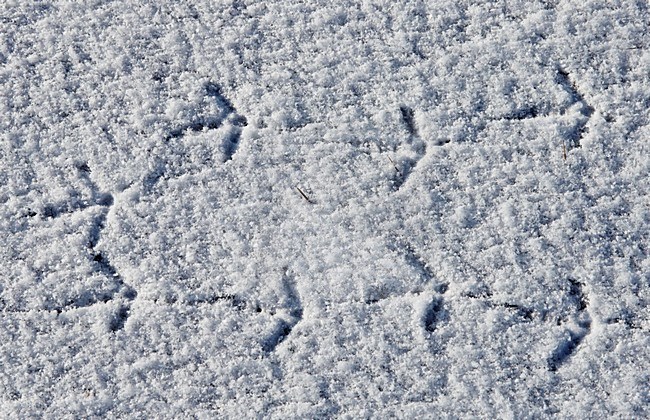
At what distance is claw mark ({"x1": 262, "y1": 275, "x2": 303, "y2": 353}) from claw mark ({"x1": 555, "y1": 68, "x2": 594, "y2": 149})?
0.49m

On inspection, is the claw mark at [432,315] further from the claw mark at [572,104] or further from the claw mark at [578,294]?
the claw mark at [572,104]

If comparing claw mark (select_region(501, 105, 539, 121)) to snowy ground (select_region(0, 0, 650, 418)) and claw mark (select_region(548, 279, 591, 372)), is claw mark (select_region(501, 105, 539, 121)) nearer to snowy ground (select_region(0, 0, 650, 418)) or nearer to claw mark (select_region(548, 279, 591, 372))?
snowy ground (select_region(0, 0, 650, 418))

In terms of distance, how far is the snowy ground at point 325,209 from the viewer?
3.88ft

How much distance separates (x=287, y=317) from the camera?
3.95ft

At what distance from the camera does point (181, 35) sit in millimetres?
1326

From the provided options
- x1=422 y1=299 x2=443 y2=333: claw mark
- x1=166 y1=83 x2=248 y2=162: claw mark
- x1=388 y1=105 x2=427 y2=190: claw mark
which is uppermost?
x1=166 y1=83 x2=248 y2=162: claw mark

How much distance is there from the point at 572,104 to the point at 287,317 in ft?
1.87

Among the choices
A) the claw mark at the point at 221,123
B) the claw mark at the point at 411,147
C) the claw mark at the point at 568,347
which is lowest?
the claw mark at the point at 568,347

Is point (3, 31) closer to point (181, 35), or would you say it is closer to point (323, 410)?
point (181, 35)

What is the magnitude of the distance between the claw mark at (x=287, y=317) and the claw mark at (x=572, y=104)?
1.62ft

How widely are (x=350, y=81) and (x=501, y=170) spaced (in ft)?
0.93

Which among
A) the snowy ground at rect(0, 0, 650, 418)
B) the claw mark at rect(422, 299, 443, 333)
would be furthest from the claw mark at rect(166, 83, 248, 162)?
the claw mark at rect(422, 299, 443, 333)

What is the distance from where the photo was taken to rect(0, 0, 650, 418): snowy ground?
3.88 feet

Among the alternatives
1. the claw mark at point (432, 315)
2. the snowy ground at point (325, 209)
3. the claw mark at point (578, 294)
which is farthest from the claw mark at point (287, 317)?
the claw mark at point (578, 294)
